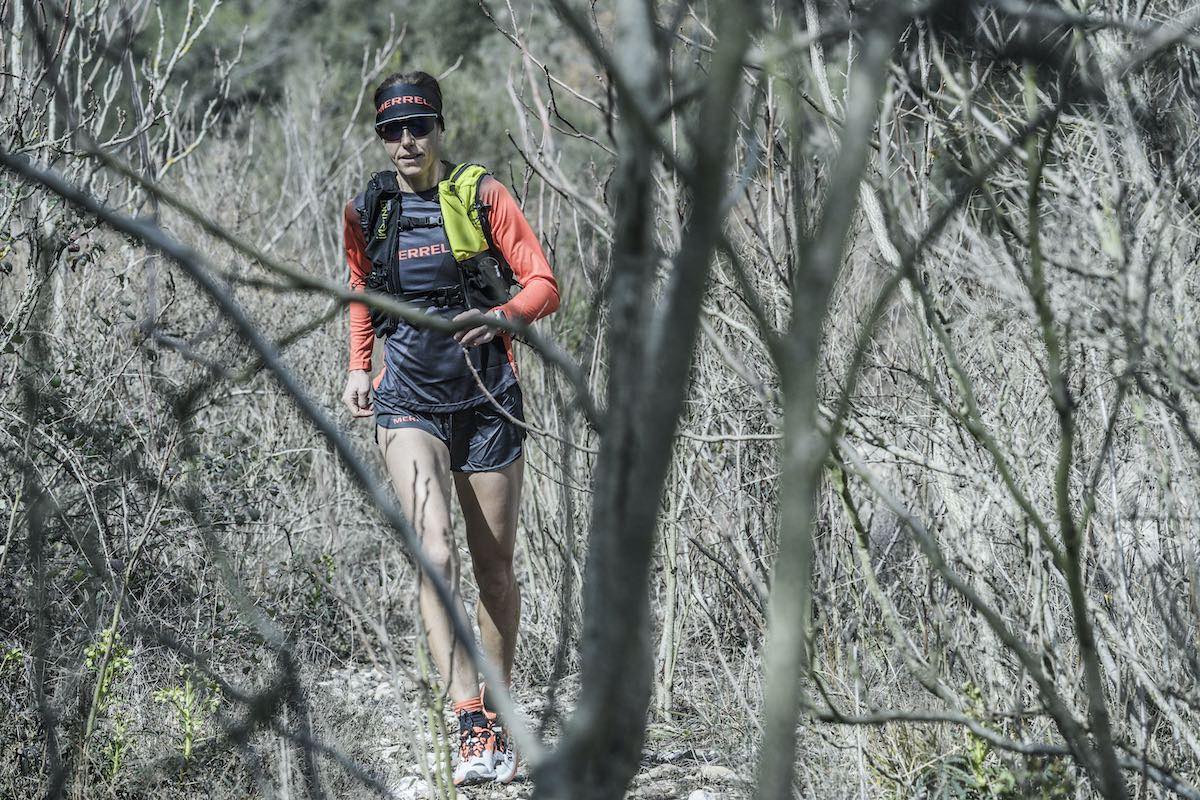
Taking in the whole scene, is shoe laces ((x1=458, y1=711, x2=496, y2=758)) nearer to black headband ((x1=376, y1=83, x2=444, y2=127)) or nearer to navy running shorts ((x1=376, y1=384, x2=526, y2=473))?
navy running shorts ((x1=376, y1=384, x2=526, y2=473))

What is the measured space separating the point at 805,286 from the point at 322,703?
3582mm

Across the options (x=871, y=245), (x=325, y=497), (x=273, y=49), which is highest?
(x=273, y=49)

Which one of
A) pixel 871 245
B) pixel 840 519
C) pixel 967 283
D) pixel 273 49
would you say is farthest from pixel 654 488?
pixel 273 49

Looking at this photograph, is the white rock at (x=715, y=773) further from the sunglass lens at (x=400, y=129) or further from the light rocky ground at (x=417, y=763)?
the sunglass lens at (x=400, y=129)

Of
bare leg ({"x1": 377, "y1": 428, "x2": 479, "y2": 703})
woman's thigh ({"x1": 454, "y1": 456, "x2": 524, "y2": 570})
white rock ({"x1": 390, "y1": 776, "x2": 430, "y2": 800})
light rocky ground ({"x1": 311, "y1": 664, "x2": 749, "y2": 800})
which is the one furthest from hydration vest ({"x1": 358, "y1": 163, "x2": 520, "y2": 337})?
white rock ({"x1": 390, "y1": 776, "x2": 430, "y2": 800})

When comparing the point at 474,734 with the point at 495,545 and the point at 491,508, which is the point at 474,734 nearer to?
the point at 495,545

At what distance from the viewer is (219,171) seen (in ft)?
27.6

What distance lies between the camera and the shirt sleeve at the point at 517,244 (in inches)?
137

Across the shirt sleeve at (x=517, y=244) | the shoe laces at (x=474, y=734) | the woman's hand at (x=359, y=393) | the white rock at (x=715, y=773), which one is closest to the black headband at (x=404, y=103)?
the shirt sleeve at (x=517, y=244)

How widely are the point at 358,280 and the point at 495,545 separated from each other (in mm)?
951

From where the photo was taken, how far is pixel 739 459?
364 centimetres

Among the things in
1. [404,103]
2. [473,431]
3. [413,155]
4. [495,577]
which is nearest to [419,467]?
[473,431]

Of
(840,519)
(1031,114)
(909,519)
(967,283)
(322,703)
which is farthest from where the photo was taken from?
(967,283)

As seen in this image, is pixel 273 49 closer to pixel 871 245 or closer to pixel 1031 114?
pixel 871 245
